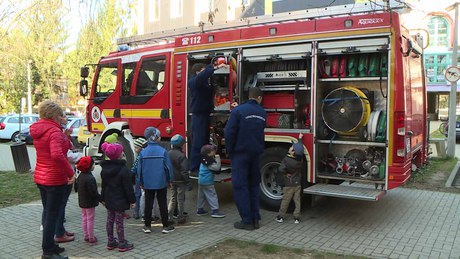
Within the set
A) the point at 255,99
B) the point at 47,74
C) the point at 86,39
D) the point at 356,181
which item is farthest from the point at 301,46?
the point at 47,74

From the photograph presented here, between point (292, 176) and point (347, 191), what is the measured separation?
0.81 meters

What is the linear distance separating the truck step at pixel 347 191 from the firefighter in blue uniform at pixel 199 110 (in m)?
2.01

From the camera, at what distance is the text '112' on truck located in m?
6.02

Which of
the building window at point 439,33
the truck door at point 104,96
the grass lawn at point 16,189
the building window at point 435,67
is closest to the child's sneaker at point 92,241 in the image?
the grass lawn at point 16,189

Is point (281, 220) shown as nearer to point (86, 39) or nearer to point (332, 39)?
point (332, 39)

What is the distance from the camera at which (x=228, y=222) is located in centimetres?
657

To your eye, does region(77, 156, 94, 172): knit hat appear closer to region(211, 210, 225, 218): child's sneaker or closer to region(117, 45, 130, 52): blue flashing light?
region(211, 210, 225, 218): child's sneaker

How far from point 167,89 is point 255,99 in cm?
254

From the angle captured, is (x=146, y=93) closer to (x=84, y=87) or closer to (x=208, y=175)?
(x=84, y=87)

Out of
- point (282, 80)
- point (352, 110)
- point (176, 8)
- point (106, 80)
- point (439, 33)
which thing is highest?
point (176, 8)

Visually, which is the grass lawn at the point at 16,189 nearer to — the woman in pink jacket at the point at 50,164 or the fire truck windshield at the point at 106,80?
the fire truck windshield at the point at 106,80

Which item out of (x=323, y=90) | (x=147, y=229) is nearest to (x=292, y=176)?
(x=323, y=90)

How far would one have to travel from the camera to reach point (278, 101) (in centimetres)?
716

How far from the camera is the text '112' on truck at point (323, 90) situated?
602cm
